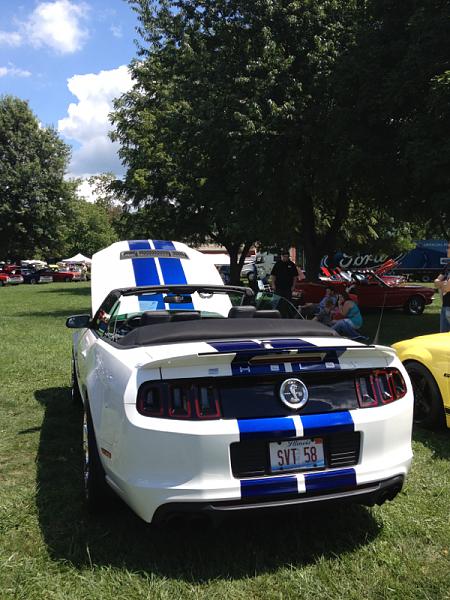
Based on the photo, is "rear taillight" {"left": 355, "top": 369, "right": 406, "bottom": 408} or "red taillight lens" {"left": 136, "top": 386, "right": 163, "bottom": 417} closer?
"red taillight lens" {"left": 136, "top": 386, "right": 163, "bottom": 417}

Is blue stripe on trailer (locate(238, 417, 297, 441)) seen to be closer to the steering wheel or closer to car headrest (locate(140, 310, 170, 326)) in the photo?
car headrest (locate(140, 310, 170, 326))

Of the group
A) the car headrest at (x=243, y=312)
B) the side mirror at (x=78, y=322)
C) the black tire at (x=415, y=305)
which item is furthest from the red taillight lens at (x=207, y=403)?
the black tire at (x=415, y=305)

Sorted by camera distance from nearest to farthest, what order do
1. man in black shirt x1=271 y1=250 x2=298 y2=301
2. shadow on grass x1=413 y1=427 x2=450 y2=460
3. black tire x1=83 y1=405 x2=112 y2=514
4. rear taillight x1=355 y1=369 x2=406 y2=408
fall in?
rear taillight x1=355 y1=369 x2=406 y2=408, black tire x1=83 y1=405 x2=112 y2=514, shadow on grass x1=413 y1=427 x2=450 y2=460, man in black shirt x1=271 y1=250 x2=298 y2=301

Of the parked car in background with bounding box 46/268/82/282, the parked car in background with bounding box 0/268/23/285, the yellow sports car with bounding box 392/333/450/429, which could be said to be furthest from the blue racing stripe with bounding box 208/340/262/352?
the parked car in background with bounding box 46/268/82/282

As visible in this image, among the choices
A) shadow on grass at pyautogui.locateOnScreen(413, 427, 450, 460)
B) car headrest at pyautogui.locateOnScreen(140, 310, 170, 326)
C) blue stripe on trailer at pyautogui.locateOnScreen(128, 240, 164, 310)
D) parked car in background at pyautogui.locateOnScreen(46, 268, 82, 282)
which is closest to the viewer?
car headrest at pyautogui.locateOnScreen(140, 310, 170, 326)

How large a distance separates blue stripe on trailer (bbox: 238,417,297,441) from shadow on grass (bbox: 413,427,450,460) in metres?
2.38

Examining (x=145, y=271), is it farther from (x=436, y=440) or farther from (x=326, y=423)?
(x=326, y=423)

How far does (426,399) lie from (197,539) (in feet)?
Result: 10.0

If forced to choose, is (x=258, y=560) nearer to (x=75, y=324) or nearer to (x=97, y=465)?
(x=97, y=465)

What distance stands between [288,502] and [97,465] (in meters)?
1.20

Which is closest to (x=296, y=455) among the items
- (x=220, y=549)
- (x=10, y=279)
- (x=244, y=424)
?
(x=244, y=424)

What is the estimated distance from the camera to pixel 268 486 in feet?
9.43

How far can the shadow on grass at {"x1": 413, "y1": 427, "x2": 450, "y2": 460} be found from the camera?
4.82 m

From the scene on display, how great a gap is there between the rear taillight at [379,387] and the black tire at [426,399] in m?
2.07
